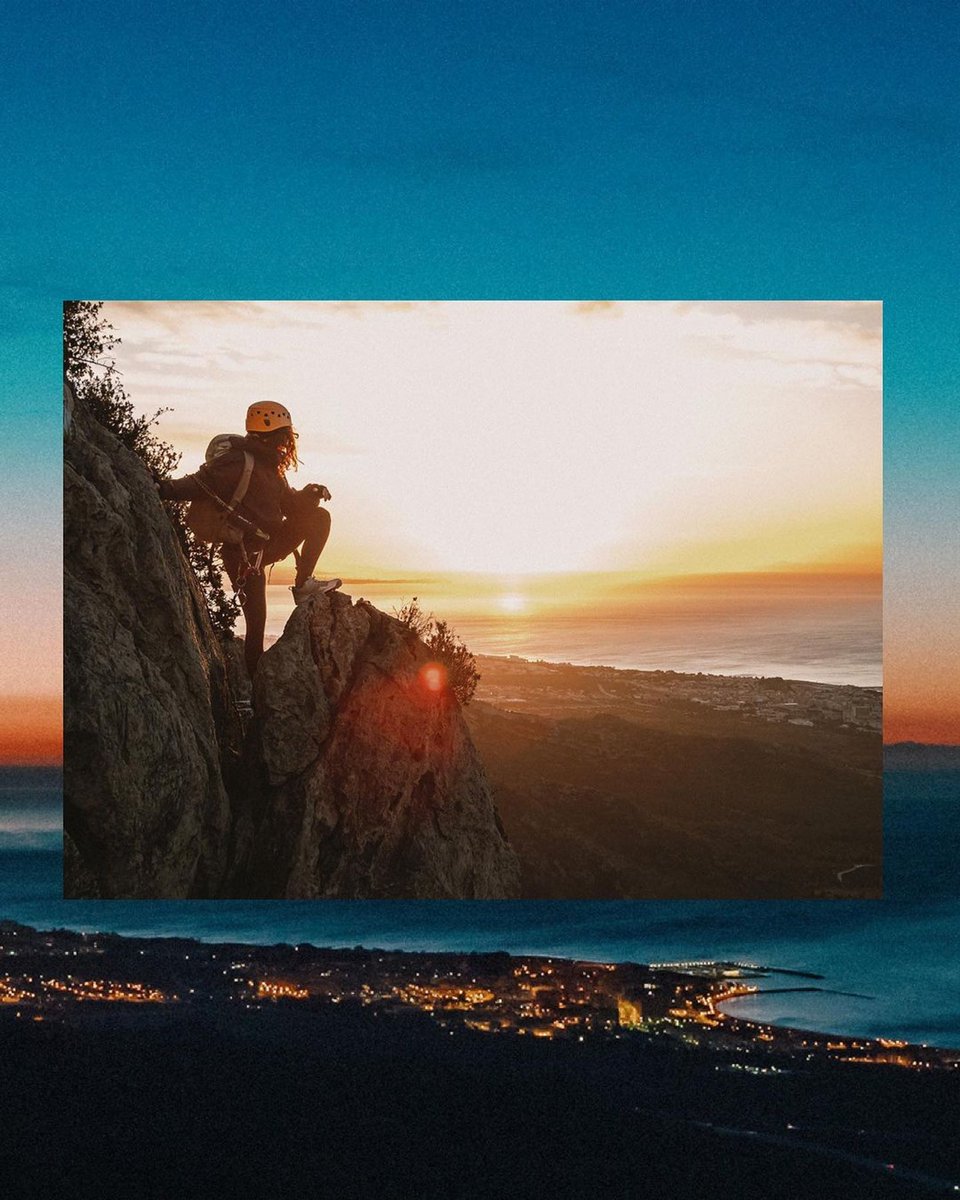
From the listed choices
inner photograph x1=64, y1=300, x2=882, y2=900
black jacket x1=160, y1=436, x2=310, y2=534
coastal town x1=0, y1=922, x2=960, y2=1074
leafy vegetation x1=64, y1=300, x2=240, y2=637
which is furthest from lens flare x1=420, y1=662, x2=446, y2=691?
coastal town x1=0, y1=922, x2=960, y2=1074

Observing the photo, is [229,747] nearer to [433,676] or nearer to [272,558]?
[272,558]

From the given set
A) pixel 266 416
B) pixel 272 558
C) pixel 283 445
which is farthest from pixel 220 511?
pixel 266 416

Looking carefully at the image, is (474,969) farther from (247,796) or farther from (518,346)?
(518,346)

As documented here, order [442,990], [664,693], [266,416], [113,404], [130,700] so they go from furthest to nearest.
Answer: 1. [664,693]
2. [113,404]
3. [266,416]
4. [130,700]
5. [442,990]

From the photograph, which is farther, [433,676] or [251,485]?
[433,676]

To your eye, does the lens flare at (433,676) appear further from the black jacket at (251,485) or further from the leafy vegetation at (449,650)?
the black jacket at (251,485)

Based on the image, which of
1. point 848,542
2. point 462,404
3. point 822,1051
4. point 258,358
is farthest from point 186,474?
point 822,1051
